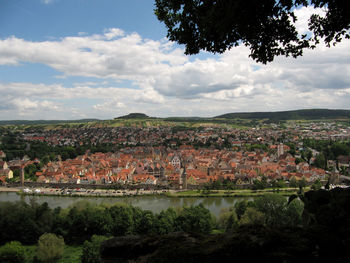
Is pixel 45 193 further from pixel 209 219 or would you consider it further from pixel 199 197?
pixel 209 219

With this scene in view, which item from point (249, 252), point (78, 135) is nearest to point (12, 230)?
point (249, 252)

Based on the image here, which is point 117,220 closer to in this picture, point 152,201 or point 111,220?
point 111,220

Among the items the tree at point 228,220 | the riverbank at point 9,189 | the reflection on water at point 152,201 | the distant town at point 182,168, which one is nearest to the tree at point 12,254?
the reflection on water at point 152,201

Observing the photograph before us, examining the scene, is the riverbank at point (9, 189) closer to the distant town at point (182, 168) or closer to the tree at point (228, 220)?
the distant town at point (182, 168)

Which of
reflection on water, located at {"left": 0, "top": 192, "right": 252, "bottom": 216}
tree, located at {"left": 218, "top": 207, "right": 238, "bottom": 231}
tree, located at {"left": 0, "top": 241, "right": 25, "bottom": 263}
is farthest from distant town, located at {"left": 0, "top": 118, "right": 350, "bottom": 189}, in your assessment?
tree, located at {"left": 0, "top": 241, "right": 25, "bottom": 263}

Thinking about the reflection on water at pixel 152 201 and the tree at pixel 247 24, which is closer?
Result: the tree at pixel 247 24

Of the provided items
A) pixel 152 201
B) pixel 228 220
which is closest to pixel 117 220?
pixel 228 220
